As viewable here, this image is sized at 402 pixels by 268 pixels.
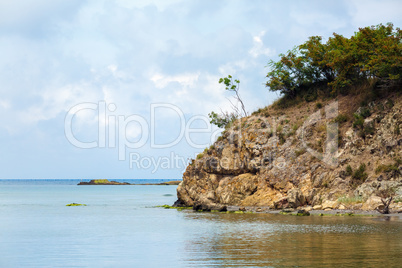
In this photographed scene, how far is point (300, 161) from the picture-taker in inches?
2240

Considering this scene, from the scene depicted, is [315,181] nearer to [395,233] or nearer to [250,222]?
[250,222]

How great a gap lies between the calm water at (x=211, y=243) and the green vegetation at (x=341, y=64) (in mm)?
19608

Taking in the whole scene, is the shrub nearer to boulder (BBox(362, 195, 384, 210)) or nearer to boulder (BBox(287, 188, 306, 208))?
boulder (BBox(362, 195, 384, 210))

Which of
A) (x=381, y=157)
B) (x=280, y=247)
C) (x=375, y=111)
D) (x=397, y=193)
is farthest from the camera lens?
(x=375, y=111)

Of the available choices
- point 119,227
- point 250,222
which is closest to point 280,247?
point 250,222

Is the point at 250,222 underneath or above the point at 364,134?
underneath

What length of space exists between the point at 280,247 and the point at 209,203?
31.2 meters

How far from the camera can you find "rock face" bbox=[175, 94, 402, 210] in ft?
166

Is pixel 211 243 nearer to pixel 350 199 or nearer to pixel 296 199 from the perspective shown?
pixel 350 199

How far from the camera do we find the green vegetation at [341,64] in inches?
2098

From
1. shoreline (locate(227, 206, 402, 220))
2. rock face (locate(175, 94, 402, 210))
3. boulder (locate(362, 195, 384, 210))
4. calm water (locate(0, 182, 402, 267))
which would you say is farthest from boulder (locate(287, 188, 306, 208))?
boulder (locate(362, 195, 384, 210))

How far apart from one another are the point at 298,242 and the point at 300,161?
93.4 feet

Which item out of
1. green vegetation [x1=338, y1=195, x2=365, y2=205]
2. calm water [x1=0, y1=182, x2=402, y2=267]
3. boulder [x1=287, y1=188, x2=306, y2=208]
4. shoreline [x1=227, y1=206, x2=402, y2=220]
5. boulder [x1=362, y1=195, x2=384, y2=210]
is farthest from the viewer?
boulder [x1=287, y1=188, x2=306, y2=208]

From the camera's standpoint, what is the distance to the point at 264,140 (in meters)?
61.6
